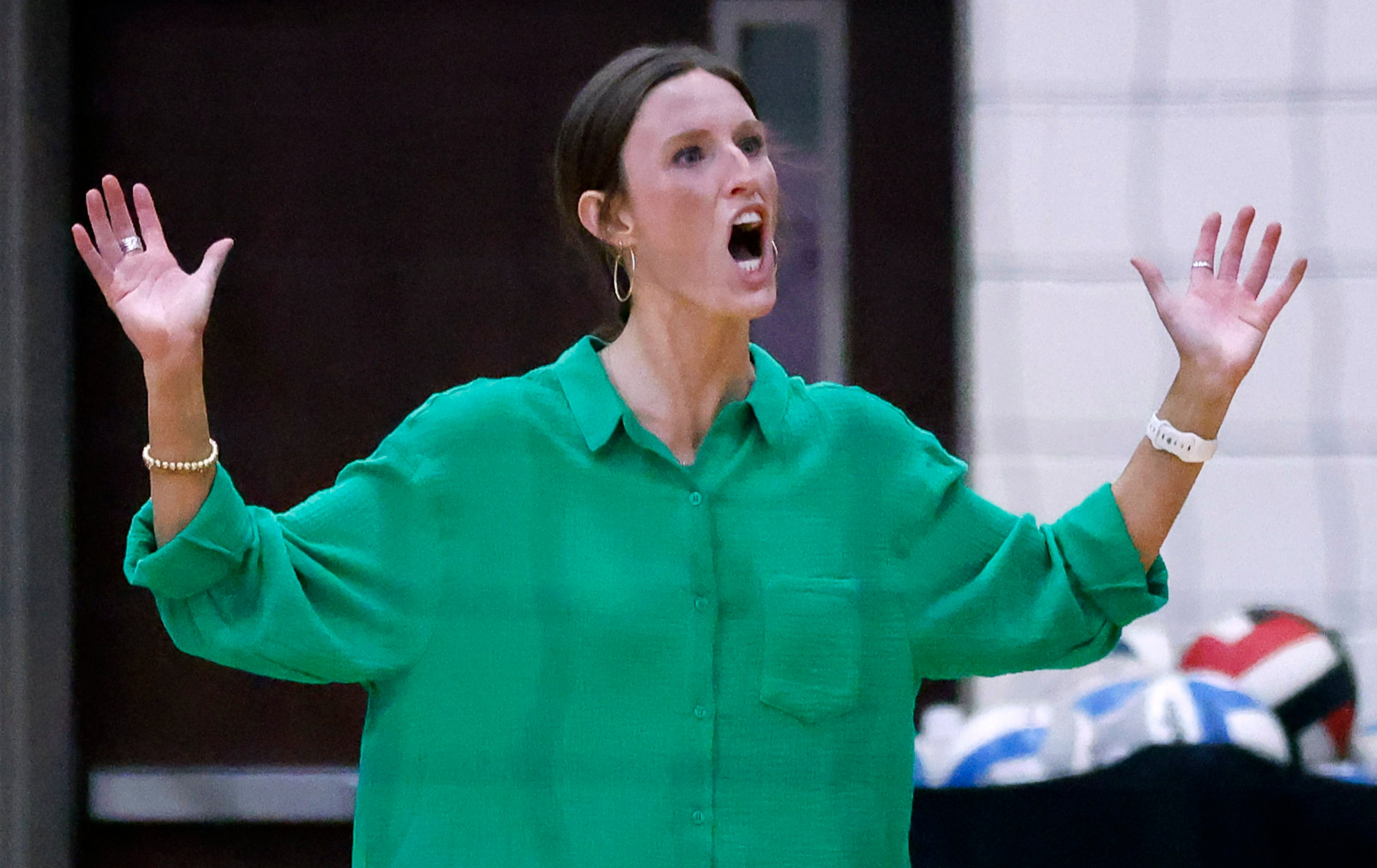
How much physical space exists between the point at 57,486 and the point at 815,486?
1882 mm

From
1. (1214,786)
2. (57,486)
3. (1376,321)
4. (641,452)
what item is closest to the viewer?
(641,452)

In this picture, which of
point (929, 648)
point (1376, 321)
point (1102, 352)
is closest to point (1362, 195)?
point (1376, 321)

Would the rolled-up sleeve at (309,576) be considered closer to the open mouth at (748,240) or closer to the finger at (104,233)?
the finger at (104,233)

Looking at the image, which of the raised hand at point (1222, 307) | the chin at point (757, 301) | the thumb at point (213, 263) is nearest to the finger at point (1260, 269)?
the raised hand at point (1222, 307)

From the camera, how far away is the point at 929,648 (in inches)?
58.0

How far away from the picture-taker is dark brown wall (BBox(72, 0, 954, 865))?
290 cm

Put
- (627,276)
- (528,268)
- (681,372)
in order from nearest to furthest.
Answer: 1. (681,372)
2. (627,276)
3. (528,268)

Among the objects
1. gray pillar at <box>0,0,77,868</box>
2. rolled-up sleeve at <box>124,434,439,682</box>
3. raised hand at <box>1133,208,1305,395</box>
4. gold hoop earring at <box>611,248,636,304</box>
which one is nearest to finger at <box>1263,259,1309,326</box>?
raised hand at <box>1133,208,1305,395</box>

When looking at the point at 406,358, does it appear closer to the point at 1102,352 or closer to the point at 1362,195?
the point at 1102,352

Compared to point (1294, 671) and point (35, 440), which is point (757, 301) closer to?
point (1294, 671)

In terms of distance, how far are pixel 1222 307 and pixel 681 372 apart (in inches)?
19.1

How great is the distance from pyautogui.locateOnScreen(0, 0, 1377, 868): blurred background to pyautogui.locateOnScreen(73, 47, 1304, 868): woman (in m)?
1.21

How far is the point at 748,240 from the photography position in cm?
150

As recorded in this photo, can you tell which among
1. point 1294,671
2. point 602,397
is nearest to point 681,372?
point 602,397
